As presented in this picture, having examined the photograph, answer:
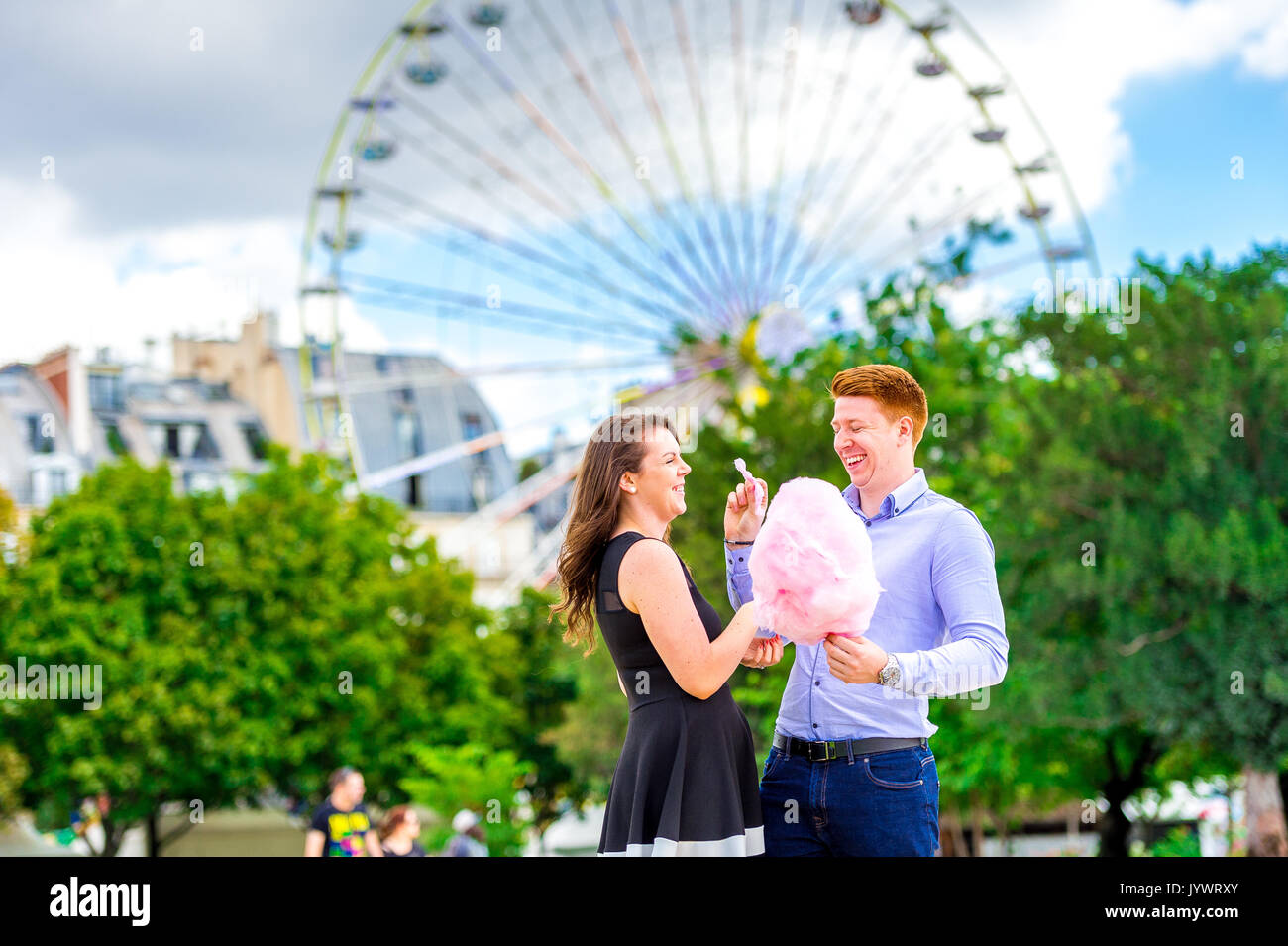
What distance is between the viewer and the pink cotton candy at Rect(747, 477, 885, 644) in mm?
3307

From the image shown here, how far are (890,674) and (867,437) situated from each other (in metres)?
0.71

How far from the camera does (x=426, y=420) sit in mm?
57250

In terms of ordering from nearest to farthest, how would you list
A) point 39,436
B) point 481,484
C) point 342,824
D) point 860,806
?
point 860,806, point 342,824, point 39,436, point 481,484

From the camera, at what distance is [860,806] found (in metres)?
3.54

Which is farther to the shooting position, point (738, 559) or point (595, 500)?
point (738, 559)

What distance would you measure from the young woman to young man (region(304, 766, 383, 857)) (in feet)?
18.5

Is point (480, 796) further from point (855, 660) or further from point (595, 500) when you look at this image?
point (855, 660)

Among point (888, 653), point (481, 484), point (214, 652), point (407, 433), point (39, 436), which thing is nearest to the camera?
point (888, 653)

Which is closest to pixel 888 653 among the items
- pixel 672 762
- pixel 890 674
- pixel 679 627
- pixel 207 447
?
pixel 890 674

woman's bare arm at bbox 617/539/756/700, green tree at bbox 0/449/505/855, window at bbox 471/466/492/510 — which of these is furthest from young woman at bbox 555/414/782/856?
window at bbox 471/466/492/510

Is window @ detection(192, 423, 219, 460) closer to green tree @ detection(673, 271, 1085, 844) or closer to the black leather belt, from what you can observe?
green tree @ detection(673, 271, 1085, 844)

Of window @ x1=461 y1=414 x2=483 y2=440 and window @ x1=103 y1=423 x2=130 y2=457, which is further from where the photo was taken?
→ window @ x1=461 y1=414 x2=483 y2=440

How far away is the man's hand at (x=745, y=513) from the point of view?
3865 mm
